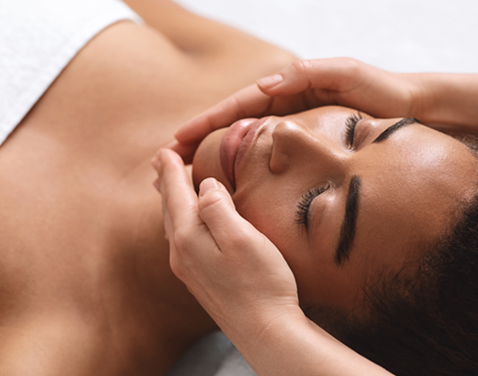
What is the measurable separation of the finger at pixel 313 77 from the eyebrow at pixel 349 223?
35 centimetres

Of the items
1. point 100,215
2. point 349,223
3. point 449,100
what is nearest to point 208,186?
point 349,223

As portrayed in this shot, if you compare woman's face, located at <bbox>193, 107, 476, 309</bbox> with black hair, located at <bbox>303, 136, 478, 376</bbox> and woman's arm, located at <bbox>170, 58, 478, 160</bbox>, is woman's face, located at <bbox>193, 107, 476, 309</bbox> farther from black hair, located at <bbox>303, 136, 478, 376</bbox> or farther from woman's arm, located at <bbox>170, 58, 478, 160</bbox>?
woman's arm, located at <bbox>170, 58, 478, 160</bbox>

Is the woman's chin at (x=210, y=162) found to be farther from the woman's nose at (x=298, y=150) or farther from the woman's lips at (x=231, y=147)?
the woman's nose at (x=298, y=150)

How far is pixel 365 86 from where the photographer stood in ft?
3.53

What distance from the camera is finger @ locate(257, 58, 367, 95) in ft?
3.36

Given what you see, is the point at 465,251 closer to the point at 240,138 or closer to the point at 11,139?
the point at 240,138

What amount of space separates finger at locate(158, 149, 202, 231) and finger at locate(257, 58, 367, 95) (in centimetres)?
29

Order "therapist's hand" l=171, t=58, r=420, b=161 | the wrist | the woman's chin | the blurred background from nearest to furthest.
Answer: the woman's chin < "therapist's hand" l=171, t=58, r=420, b=161 < the wrist < the blurred background

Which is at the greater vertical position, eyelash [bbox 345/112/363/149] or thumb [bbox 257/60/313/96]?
thumb [bbox 257/60/313/96]

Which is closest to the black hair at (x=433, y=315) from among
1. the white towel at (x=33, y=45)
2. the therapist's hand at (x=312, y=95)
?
the therapist's hand at (x=312, y=95)

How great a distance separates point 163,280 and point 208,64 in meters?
0.69

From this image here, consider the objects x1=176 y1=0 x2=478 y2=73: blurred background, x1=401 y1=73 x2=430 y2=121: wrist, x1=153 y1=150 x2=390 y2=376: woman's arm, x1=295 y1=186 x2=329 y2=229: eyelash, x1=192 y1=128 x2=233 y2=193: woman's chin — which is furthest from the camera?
x1=176 y1=0 x2=478 y2=73: blurred background

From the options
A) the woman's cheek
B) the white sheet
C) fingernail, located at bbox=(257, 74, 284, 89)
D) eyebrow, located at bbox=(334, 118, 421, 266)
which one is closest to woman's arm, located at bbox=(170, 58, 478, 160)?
fingernail, located at bbox=(257, 74, 284, 89)

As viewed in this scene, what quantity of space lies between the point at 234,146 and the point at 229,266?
278 mm
